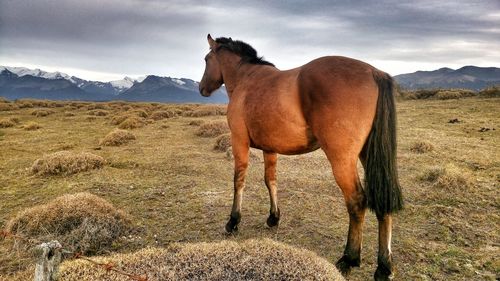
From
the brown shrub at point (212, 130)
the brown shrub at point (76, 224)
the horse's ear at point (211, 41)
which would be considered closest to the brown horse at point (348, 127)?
the horse's ear at point (211, 41)

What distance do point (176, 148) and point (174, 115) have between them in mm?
16102

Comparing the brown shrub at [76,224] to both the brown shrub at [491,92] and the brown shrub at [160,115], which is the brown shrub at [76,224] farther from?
the brown shrub at [491,92]

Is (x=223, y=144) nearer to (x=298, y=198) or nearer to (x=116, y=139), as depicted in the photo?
(x=116, y=139)

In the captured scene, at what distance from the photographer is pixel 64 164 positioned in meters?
9.93

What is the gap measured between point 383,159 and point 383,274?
1.51 metres

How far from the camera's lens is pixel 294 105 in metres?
4.80

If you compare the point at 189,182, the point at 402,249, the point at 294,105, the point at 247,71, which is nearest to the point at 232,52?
the point at 247,71

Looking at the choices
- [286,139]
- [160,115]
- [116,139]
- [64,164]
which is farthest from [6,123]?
[286,139]

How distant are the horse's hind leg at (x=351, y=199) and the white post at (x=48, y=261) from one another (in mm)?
3170

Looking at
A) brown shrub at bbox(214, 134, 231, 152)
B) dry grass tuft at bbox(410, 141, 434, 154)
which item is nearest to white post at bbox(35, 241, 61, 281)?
brown shrub at bbox(214, 134, 231, 152)

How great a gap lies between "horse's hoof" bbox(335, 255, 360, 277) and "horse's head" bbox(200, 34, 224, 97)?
4440mm

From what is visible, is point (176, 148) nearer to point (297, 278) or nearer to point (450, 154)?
point (450, 154)

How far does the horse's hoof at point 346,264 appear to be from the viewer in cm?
459

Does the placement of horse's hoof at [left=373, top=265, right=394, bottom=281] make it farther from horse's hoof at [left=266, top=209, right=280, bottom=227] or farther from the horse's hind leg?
horse's hoof at [left=266, top=209, right=280, bottom=227]
